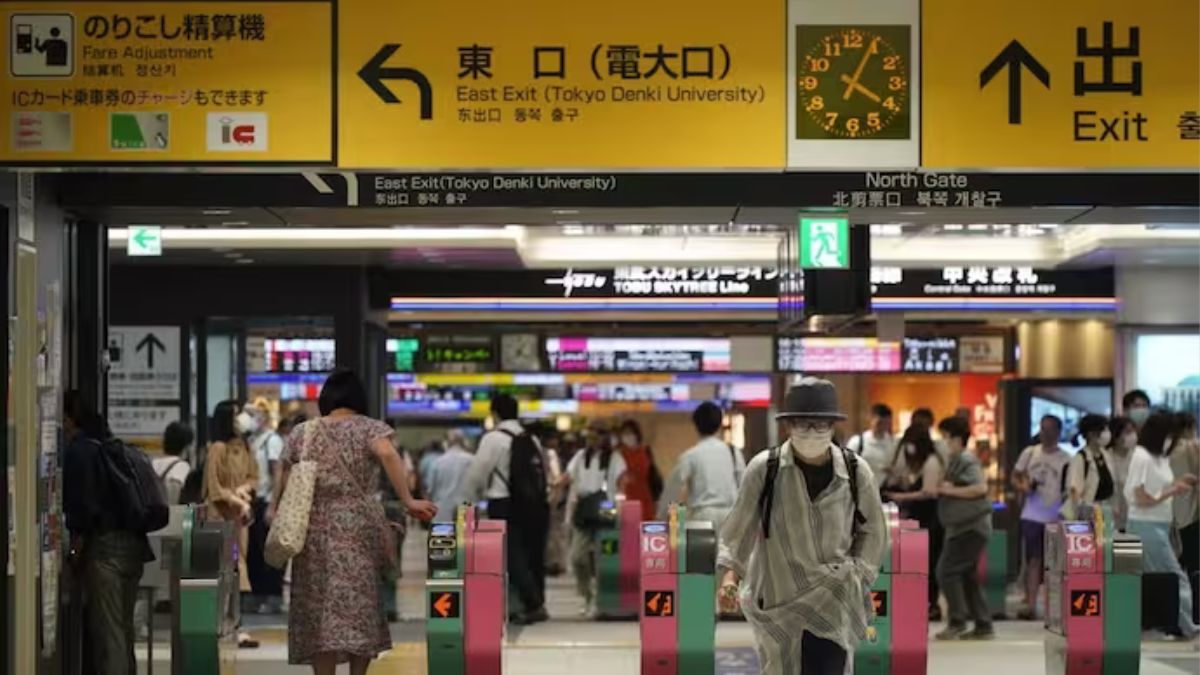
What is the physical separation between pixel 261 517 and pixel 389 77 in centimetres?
745

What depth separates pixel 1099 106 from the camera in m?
7.71

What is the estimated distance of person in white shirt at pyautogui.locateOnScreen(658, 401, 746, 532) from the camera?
1230cm

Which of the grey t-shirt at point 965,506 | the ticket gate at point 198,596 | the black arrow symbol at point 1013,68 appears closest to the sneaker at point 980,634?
the grey t-shirt at point 965,506

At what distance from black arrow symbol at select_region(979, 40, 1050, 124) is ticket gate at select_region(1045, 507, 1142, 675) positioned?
2.45 metres

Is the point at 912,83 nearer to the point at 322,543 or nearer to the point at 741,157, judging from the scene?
the point at 741,157

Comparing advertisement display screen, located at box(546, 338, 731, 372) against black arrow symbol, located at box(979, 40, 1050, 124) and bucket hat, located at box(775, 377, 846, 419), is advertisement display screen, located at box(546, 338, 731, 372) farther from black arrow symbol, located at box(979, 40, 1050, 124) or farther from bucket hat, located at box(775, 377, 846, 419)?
bucket hat, located at box(775, 377, 846, 419)

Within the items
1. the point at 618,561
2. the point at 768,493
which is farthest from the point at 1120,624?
the point at 618,561

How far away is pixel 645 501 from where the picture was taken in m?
15.7

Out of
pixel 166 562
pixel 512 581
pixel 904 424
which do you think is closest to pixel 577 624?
pixel 512 581

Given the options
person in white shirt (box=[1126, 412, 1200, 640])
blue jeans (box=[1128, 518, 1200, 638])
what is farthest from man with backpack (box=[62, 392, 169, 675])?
blue jeans (box=[1128, 518, 1200, 638])

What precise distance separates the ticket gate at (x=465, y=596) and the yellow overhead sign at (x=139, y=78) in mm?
2305

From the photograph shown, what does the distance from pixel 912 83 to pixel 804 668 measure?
2.58 meters

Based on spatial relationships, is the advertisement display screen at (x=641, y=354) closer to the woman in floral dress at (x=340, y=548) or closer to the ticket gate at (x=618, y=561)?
the ticket gate at (x=618, y=561)

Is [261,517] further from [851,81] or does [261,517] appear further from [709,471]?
[851,81]
